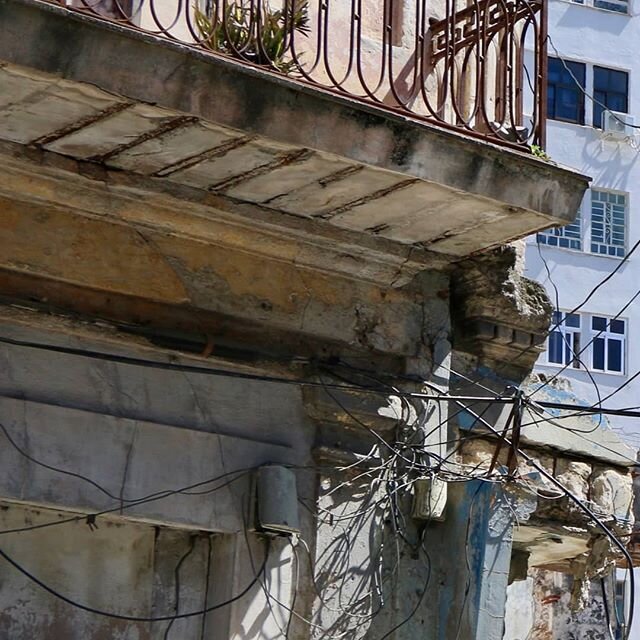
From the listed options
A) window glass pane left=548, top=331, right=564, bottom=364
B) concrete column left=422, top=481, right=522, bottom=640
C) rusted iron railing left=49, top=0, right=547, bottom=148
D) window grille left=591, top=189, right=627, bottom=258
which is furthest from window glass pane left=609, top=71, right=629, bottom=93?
concrete column left=422, top=481, right=522, bottom=640

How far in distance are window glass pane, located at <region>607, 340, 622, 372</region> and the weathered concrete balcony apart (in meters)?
22.6

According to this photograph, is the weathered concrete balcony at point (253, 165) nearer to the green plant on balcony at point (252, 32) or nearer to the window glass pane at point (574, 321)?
the green plant on balcony at point (252, 32)

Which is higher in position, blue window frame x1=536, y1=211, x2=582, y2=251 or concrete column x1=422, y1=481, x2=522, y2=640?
blue window frame x1=536, y1=211, x2=582, y2=251

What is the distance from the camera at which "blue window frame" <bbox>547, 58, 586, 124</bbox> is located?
3050 centimetres

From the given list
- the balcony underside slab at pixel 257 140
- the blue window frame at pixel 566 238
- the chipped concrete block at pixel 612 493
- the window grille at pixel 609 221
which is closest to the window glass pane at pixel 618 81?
the window grille at pixel 609 221

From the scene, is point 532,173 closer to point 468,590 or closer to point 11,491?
point 468,590

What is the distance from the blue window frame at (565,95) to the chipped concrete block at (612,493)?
22.5m

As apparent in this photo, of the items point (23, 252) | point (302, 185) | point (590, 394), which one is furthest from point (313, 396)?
point (590, 394)

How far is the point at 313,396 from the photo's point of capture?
23.7ft

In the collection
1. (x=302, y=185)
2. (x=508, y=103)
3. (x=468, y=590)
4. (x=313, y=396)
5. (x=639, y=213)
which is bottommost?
(x=468, y=590)

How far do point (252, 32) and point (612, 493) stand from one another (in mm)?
2989

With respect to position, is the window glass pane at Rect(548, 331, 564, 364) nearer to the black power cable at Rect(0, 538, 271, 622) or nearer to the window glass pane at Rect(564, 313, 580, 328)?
the window glass pane at Rect(564, 313, 580, 328)

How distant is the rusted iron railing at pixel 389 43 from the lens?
6605mm

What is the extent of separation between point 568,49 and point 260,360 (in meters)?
24.4
